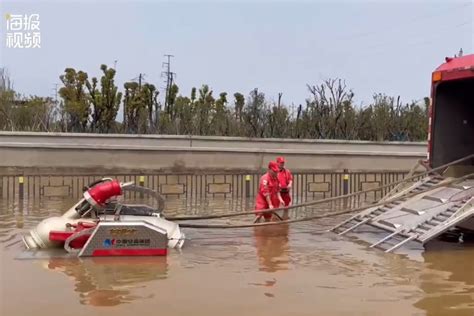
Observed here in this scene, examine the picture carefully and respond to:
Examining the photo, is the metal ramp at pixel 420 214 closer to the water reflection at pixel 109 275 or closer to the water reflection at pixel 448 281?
the water reflection at pixel 448 281

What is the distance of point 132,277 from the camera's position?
6949 millimetres

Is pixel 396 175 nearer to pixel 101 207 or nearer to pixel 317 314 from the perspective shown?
pixel 101 207

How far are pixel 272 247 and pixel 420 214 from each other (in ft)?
7.40

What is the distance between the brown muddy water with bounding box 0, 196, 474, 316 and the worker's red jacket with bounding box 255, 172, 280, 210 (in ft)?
4.66

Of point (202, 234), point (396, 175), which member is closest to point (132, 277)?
point (202, 234)

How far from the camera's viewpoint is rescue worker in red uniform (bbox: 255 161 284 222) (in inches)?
432

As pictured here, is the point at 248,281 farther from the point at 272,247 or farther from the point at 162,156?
the point at 162,156

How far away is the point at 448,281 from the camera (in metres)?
6.97

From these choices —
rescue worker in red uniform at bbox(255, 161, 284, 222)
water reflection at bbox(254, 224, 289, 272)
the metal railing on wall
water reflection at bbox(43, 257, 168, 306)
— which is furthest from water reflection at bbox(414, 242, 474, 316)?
the metal railing on wall

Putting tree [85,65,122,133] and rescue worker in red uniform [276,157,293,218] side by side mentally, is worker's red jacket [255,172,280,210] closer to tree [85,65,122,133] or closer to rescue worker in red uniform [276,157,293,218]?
rescue worker in red uniform [276,157,293,218]

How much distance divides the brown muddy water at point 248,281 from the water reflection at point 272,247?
2 centimetres

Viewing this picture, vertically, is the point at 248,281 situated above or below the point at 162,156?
below

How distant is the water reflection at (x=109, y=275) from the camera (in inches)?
240

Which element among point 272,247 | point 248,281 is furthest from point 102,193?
point 248,281
